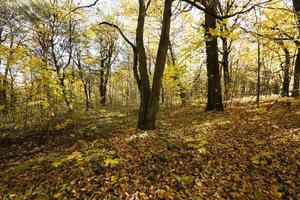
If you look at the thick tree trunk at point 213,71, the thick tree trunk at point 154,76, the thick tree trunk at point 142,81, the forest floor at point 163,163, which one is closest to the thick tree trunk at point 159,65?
the thick tree trunk at point 154,76

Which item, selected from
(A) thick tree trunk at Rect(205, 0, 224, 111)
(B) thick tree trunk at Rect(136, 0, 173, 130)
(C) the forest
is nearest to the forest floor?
(C) the forest

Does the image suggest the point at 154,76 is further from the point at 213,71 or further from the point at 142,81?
the point at 213,71

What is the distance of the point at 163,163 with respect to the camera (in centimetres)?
509

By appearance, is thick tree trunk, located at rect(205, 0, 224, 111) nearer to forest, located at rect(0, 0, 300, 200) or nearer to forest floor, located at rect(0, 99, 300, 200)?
forest, located at rect(0, 0, 300, 200)

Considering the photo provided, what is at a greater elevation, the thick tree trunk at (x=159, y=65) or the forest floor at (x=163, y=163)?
the thick tree trunk at (x=159, y=65)

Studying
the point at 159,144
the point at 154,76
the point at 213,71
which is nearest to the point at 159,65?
the point at 154,76

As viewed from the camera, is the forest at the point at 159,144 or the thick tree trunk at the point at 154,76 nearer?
A: the forest at the point at 159,144

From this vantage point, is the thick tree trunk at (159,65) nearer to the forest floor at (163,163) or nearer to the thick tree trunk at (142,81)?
the thick tree trunk at (142,81)

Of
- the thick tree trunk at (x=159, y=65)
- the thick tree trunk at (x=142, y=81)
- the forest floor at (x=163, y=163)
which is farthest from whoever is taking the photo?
the thick tree trunk at (x=142, y=81)

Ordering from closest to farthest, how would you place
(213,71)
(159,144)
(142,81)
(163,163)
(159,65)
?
(163,163)
(159,144)
(159,65)
(142,81)
(213,71)

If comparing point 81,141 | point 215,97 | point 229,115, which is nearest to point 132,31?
point 215,97

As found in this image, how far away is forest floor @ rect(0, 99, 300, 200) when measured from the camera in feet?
13.6

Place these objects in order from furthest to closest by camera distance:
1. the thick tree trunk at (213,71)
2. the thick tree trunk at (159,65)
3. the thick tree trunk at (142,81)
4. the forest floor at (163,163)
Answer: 1. the thick tree trunk at (213,71)
2. the thick tree trunk at (142,81)
3. the thick tree trunk at (159,65)
4. the forest floor at (163,163)

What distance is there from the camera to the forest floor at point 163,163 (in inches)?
164
